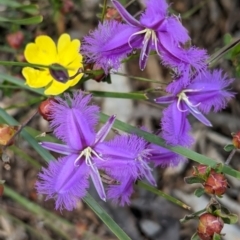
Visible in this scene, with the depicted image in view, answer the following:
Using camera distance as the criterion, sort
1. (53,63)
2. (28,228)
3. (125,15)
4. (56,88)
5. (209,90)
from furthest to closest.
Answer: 1. (28,228)
2. (53,63)
3. (56,88)
4. (209,90)
5. (125,15)

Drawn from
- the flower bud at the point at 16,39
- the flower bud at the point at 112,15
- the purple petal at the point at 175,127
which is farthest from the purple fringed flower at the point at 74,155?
the flower bud at the point at 16,39

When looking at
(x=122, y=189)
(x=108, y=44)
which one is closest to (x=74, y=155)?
(x=122, y=189)

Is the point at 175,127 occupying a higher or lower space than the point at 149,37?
lower

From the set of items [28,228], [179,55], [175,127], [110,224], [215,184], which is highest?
[179,55]

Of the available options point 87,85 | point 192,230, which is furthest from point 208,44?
point 192,230

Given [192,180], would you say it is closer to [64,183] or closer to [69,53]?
[64,183]

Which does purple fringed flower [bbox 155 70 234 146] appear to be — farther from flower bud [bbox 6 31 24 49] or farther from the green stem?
the green stem

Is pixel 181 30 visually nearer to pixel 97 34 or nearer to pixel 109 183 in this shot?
pixel 97 34
